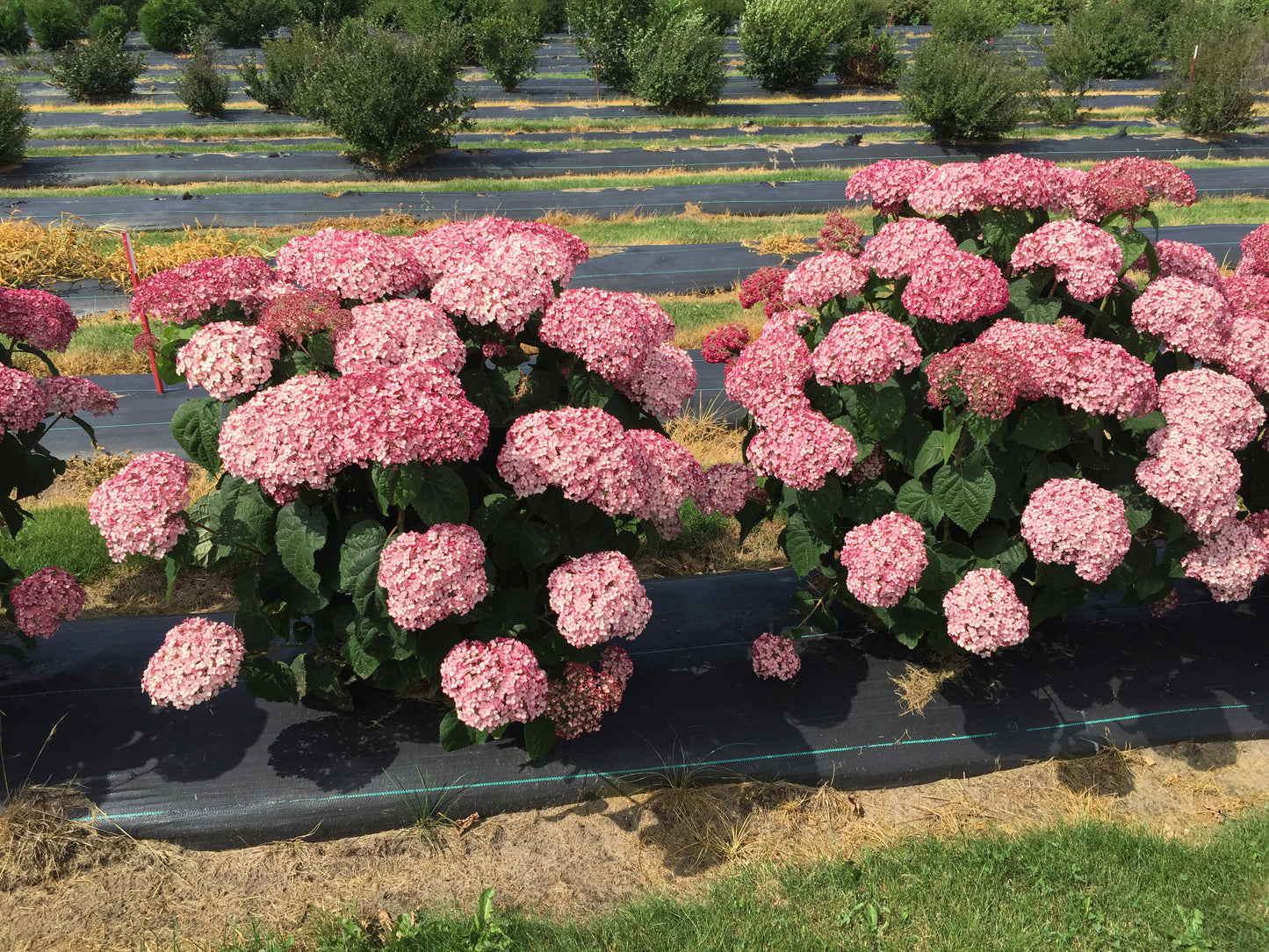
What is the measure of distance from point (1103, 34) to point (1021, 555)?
26.9 m

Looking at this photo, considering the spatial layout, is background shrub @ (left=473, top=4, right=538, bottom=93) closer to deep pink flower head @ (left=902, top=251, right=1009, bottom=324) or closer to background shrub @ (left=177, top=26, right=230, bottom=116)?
background shrub @ (left=177, top=26, right=230, bottom=116)

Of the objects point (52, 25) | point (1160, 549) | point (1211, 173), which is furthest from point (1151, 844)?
point (52, 25)

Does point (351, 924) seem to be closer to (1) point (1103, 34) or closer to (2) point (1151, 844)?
(2) point (1151, 844)

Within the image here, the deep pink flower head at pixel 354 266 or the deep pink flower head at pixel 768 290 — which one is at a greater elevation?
the deep pink flower head at pixel 354 266

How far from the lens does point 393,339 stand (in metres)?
2.99

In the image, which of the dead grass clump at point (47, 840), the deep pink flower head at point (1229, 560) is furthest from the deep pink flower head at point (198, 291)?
the deep pink flower head at point (1229, 560)

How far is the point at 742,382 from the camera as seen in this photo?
375 centimetres

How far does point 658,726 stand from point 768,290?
2049 mm

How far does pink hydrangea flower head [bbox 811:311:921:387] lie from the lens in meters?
3.33

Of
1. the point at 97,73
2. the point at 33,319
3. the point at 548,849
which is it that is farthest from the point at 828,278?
the point at 97,73

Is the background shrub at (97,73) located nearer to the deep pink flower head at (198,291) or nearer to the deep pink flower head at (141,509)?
the deep pink flower head at (198,291)

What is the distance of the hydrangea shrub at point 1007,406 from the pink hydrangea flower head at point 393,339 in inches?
51.1

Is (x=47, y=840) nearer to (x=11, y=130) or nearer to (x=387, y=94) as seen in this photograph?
(x=387, y=94)

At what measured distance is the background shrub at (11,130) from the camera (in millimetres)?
16562
